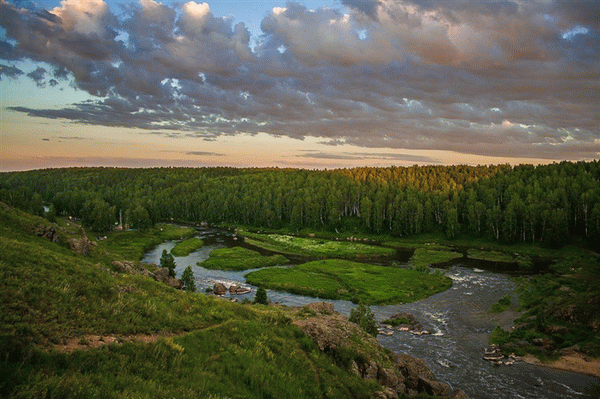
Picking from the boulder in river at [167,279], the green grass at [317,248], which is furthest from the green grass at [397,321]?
the green grass at [317,248]

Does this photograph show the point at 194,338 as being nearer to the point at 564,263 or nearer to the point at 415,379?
the point at 415,379

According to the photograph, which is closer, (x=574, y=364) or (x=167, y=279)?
(x=574, y=364)

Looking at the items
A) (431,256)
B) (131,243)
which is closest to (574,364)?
(431,256)

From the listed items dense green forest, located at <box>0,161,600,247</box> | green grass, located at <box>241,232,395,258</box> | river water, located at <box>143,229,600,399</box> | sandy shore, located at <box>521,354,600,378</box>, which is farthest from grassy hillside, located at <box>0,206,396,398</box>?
dense green forest, located at <box>0,161,600,247</box>

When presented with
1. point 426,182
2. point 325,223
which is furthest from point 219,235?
point 426,182

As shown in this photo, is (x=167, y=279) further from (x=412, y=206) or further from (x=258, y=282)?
(x=412, y=206)

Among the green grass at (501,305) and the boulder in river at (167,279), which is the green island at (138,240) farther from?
the green grass at (501,305)
